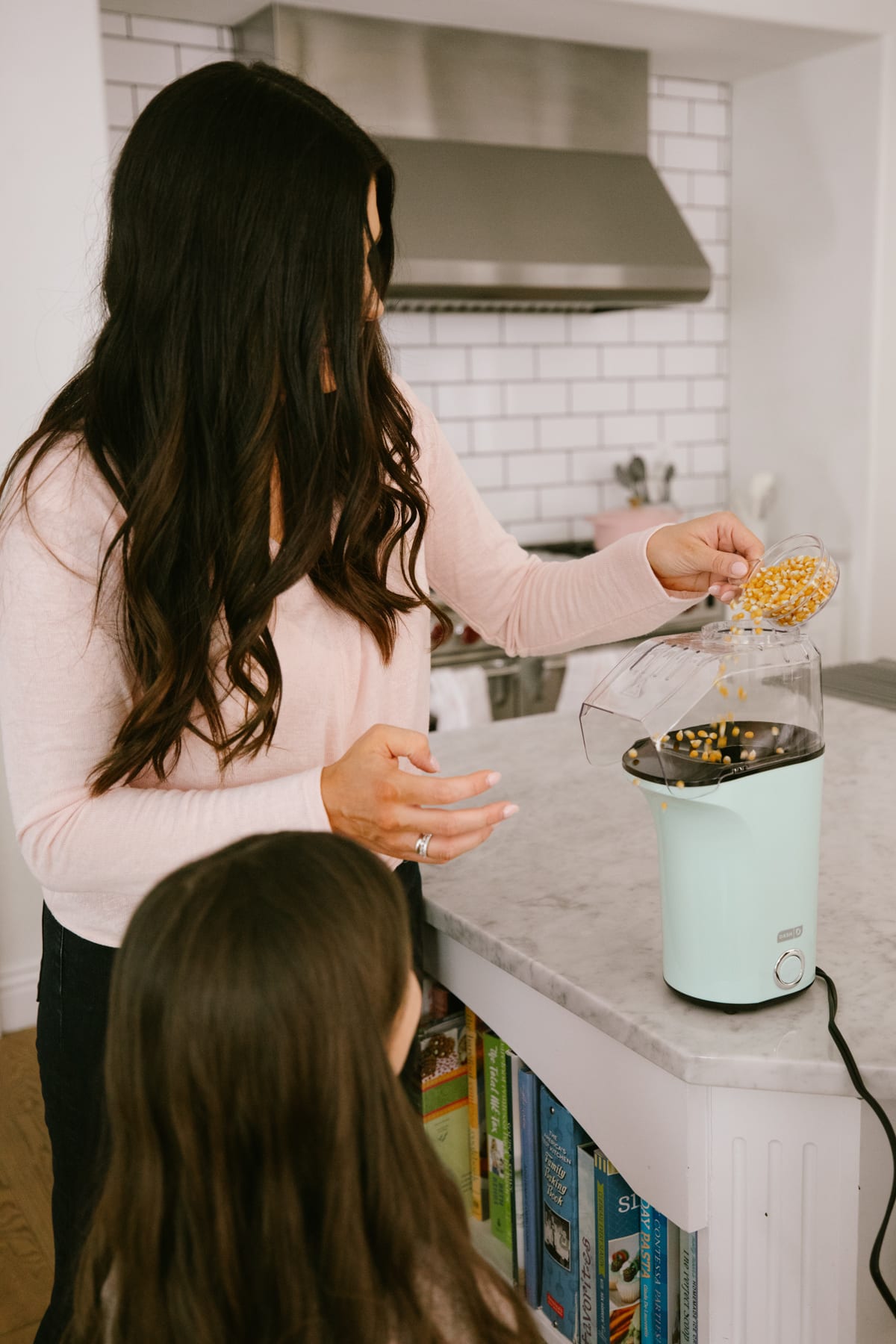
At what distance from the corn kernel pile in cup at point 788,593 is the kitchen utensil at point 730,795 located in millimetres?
66

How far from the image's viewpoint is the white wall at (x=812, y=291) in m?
3.72

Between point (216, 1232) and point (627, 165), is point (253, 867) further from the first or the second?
point (627, 165)

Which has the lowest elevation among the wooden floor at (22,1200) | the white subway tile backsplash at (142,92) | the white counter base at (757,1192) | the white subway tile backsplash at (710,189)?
the wooden floor at (22,1200)

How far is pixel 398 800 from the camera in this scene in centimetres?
95

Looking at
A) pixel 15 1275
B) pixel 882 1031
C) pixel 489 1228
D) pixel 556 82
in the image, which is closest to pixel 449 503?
pixel 882 1031

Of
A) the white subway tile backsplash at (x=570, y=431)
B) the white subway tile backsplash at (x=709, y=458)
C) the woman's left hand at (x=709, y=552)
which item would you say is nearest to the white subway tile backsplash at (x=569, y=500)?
the white subway tile backsplash at (x=570, y=431)

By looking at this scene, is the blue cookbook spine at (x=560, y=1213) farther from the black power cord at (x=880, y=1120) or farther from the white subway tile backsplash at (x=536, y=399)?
the white subway tile backsplash at (x=536, y=399)

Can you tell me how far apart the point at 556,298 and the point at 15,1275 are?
2.74 metres

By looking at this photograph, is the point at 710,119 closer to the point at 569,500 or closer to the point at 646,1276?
the point at 569,500

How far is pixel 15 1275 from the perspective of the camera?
1937 mm

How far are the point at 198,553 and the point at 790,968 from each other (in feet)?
2.09

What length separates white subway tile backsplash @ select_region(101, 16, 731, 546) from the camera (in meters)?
3.78

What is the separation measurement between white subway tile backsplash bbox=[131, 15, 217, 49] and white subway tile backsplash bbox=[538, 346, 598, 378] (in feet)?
4.43

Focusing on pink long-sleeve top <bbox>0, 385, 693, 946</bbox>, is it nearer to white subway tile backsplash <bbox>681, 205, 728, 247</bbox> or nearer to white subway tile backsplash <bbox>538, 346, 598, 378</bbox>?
white subway tile backsplash <bbox>538, 346, 598, 378</bbox>
